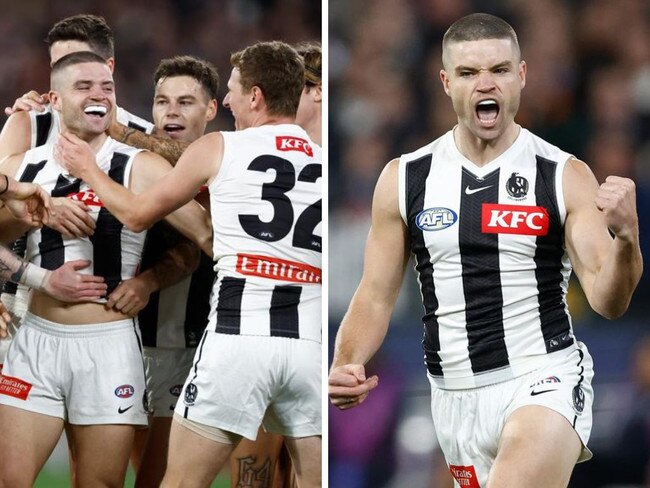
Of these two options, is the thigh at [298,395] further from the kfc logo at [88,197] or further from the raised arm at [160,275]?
the kfc logo at [88,197]

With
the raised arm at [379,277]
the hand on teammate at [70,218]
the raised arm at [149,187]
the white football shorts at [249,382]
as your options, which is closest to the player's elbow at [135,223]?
the raised arm at [149,187]

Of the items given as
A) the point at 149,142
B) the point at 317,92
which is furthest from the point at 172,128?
the point at 317,92

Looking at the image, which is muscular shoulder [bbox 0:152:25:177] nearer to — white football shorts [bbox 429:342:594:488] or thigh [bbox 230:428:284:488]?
thigh [bbox 230:428:284:488]

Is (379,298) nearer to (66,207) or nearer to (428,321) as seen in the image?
(428,321)

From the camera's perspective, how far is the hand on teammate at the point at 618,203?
94.0 inches

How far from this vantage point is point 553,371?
2.77 m

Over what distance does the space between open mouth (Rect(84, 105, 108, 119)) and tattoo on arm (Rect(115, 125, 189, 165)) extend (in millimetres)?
367

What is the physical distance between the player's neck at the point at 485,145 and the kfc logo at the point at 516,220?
0.63ft

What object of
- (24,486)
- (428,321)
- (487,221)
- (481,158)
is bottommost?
(24,486)

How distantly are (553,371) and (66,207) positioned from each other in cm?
164

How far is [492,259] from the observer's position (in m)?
2.89

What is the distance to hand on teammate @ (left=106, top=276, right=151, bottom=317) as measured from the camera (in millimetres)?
3391

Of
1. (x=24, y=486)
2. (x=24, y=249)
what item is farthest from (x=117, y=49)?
(x=24, y=486)

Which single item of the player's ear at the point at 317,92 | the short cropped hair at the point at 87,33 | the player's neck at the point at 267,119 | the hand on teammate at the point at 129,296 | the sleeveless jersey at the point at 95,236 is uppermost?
the short cropped hair at the point at 87,33
